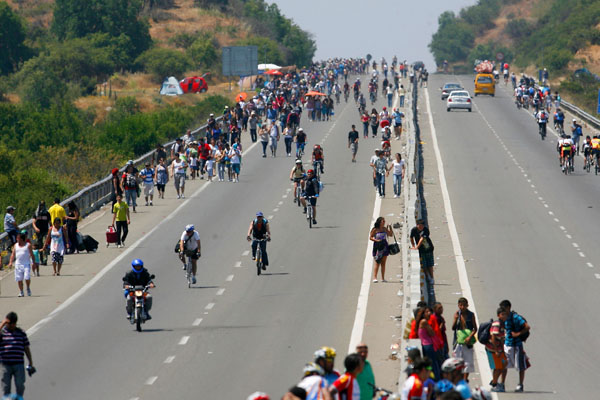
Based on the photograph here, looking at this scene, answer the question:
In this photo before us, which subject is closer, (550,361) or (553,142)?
(550,361)

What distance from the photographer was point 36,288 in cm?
2488

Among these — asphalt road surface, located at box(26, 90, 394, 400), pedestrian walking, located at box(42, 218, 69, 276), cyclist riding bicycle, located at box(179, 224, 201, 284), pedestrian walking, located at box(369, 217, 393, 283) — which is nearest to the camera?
asphalt road surface, located at box(26, 90, 394, 400)

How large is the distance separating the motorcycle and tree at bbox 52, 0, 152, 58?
349 ft

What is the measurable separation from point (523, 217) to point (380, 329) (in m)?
15.0

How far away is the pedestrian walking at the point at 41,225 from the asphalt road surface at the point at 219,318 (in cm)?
196

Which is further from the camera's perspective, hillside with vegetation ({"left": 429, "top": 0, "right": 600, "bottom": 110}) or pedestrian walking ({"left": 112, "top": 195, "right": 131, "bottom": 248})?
hillside with vegetation ({"left": 429, "top": 0, "right": 600, "bottom": 110})

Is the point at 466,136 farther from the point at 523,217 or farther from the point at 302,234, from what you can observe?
the point at 302,234

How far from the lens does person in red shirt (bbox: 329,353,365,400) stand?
11.6 metres

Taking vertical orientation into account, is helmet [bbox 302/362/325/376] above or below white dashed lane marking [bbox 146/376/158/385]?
above

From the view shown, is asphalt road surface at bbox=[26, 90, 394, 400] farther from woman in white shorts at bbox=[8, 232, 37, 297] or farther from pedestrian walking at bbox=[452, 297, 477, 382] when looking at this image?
pedestrian walking at bbox=[452, 297, 477, 382]

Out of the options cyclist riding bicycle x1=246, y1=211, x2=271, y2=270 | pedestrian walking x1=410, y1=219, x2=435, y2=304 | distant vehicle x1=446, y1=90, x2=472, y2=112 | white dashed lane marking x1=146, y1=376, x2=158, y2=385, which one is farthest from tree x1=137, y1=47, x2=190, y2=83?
white dashed lane marking x1=146, y1=376, x2=158, y2=385

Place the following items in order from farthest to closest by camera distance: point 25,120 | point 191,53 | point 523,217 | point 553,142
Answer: point 191,53 < point 25,120 < point 553,142 < point 523,217

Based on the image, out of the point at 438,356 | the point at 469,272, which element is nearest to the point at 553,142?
the point at 469,272

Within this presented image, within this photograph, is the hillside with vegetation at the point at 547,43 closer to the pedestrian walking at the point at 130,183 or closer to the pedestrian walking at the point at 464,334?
the pedestrian walking at the point at 130,183
